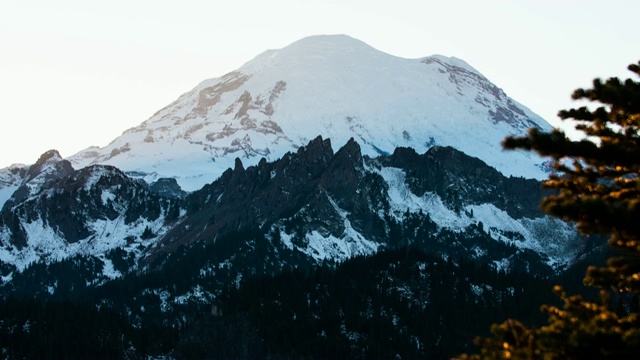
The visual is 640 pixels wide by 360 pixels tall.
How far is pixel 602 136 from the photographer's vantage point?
112ft

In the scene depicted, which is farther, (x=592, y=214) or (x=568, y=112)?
(x=568, y=112)

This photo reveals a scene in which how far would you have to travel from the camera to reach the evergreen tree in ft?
89.5

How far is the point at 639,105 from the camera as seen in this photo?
31859 millimetres

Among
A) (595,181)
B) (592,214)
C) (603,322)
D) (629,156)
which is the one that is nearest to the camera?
(592,214)

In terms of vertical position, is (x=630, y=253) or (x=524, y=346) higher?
(x=630, y=253)

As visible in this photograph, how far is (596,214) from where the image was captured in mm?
26672

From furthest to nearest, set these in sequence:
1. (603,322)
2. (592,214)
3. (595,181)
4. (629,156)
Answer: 1. (595,181)
2. (629,156)
3. (603,322)
4. (592,214)

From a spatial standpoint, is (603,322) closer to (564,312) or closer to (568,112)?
(564,312)

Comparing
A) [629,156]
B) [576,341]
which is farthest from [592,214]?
[629,156]

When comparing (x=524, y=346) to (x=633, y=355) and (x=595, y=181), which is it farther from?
(x=595, y=181)

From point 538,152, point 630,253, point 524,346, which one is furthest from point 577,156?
point 524,346

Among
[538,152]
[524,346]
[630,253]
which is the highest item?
[538,152]

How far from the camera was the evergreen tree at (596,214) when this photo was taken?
89.5 feet

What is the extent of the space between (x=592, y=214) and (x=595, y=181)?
6.78m
